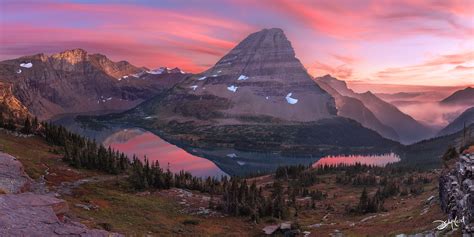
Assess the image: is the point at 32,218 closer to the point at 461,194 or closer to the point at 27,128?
the point at 461,194

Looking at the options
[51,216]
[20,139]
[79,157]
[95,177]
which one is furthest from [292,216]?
[20,139]

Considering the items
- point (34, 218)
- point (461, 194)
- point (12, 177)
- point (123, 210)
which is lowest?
point (123, 210)

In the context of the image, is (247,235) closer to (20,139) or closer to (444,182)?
(444,182)

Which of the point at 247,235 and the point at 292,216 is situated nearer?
the point at 247,235

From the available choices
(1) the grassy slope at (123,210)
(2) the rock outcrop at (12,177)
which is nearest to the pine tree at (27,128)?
(1) the grassy slope at (123,210)

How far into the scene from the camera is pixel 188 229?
49500mm

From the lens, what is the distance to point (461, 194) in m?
33.4

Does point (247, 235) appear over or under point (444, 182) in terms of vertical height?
under

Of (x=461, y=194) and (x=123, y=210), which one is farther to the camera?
(x=123, y=210)

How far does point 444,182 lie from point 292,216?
30.4 m

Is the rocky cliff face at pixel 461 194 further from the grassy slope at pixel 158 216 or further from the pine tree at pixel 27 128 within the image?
the pine tree at pixel 27 128

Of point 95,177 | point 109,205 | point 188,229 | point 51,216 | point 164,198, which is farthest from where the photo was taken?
point 95,177

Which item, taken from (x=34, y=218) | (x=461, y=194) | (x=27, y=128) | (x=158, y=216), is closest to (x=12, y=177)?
(x=34, y=218)

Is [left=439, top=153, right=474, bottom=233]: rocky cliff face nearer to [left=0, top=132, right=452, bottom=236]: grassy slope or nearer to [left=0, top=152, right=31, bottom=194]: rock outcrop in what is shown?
[left=0, top=132, right=452, bottom=236]: grassy slope
